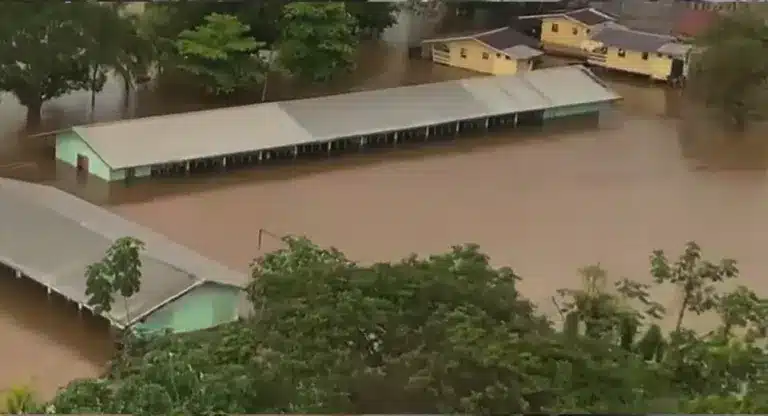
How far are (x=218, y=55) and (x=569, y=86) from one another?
1162 millimetres

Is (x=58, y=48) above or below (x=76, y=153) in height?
above

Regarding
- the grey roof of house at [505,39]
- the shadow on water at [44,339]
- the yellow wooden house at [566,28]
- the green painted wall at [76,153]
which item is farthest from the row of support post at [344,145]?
the yellow wooden house at [566,28]

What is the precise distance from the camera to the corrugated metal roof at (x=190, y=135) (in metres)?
3.42

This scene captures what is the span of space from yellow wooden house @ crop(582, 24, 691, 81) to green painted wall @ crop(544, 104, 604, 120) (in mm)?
553

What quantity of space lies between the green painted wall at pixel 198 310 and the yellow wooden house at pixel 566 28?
2849 millimetres

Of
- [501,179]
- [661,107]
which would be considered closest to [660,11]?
[661,107]

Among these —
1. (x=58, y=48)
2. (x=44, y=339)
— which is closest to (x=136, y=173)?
(x=58, y=48)

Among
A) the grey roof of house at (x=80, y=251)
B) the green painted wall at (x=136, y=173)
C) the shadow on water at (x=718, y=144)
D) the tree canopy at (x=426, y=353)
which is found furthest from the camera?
the shadow on water at (x=718, y=144)

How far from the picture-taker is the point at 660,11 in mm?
5305

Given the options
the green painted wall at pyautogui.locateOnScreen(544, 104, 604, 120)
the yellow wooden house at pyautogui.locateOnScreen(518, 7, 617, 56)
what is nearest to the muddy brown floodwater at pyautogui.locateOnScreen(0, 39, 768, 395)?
the green painted wall at pyautogui.locateOnScreen(544, 104, 604, 120)

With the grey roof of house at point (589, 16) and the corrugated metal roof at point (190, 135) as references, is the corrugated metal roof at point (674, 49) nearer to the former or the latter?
the grey roof of house at point (589, 16)

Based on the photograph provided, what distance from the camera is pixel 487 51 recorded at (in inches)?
188

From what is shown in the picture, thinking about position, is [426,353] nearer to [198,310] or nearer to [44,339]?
[198,310]

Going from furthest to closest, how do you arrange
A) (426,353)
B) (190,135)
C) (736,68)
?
(736,68), (190,135), (426,353)
